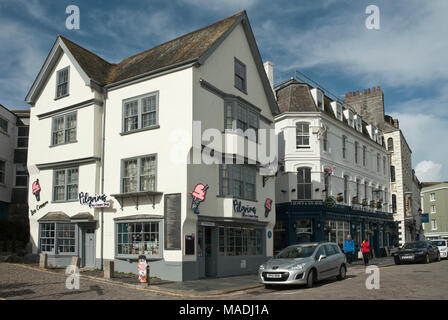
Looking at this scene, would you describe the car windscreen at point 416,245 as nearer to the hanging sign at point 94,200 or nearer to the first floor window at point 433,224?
the hanging sign at point 94,200

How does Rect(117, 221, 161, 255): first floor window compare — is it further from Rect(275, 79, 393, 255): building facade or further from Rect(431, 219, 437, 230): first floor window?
Rect(431, 219, 437, 230): first floor window

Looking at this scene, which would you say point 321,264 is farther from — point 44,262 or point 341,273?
point 44,262

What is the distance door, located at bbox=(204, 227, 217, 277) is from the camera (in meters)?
19.2

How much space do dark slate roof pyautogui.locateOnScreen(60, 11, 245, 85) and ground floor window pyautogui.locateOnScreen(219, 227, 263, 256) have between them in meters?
8.09

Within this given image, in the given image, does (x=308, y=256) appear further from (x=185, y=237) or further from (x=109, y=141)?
(x=109, y=141)

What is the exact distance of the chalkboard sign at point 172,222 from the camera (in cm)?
1727

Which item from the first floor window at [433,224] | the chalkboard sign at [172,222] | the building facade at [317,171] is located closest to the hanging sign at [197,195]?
the chalkboard sign at [172,222]

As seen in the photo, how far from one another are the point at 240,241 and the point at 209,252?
7.24 ft

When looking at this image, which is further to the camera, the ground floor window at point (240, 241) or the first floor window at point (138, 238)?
the ground floor window at point (240, 241)

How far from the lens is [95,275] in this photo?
17609 millimetres

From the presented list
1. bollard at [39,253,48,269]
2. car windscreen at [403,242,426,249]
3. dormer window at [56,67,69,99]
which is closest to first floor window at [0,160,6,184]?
dormer window at [56,67,69,99]

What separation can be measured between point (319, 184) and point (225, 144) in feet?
38.5

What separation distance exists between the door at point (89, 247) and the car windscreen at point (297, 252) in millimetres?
9212
